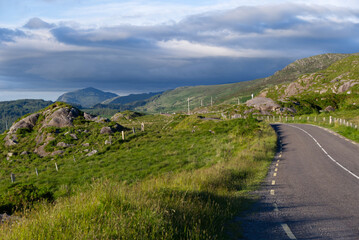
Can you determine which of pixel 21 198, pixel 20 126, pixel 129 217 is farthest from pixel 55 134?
pixel 129 217

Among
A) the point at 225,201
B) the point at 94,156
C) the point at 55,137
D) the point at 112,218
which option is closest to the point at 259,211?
the point at 225,201

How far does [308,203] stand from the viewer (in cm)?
930

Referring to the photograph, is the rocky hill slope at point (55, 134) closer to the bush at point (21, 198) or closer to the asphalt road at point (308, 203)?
the bush at point (21, 198)

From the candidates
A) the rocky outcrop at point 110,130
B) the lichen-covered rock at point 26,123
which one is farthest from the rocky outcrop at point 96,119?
the lichen-covered rock at point 26,123

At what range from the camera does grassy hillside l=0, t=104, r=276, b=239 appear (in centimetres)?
525

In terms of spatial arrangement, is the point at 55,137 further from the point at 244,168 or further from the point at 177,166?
the point at 244,168

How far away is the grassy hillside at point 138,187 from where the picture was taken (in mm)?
5246

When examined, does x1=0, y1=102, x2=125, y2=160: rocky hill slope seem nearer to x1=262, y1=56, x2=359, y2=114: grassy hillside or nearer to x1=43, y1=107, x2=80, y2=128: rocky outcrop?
x1=43, y1=107, x2=80, y2=128: rocky outcrop

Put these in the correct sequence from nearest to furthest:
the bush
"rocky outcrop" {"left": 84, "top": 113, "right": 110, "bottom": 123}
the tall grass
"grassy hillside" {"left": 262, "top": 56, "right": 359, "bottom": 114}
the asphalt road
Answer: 1. the tall grass
2. the asphalt road
3. the bush
4. "rocky outcrop" {"left": 84, "top": 113, "right": 110, "bottom": 123}
5. "grassy hillside" {"left": 262, "top": 56, "right": 359, "bottom": 114}

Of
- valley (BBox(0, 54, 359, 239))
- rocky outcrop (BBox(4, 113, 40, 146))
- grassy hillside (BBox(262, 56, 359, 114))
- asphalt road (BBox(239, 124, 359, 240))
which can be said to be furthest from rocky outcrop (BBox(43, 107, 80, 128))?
grassy hillside (BBox(262, 56, 359, 114))

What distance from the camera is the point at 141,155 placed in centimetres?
2900

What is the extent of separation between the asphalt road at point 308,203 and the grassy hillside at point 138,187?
739mm

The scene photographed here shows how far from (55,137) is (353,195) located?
42.5 metres

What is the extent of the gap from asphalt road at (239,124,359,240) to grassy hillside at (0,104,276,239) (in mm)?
739
